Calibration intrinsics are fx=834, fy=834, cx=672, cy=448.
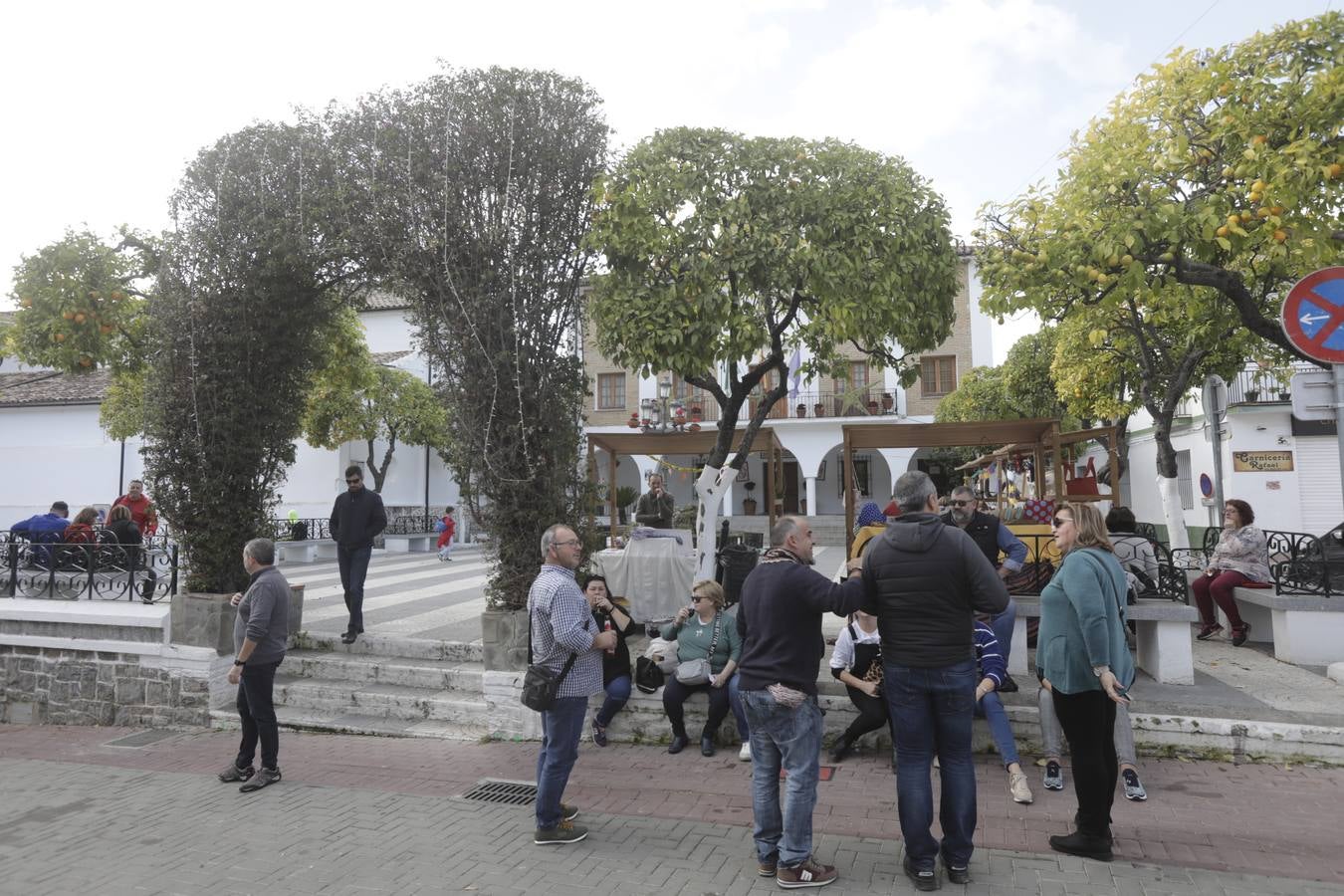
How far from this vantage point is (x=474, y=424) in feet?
22.6

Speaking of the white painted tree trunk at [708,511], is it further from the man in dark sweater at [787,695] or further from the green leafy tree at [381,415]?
the green leafy tree at [381,415]

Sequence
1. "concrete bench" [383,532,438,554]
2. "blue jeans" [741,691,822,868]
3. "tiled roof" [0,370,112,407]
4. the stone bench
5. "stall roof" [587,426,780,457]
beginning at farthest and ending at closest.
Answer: "tiled roof" [0,370,112,407] → "concrete bench" [383,532,438,554] → the stone bench → "stall roof" [587,426,780,457] → "blue jeans" [741,691,822,868]

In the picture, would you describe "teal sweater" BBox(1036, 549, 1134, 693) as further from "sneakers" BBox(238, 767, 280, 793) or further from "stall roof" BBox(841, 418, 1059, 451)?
"stall roof" BBox(841, 418, 1059, 451)

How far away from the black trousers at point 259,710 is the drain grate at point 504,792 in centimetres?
144

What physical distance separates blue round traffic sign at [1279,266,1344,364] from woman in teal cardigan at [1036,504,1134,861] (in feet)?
9.35

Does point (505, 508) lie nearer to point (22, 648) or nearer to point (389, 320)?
point (22, 648)

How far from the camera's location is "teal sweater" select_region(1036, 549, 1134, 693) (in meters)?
3.90

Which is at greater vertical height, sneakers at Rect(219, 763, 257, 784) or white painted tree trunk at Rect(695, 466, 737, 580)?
white painted tree trunk at Rect(695, 466, 737, 580)

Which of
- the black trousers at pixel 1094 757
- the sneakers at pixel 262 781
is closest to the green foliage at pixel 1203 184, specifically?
the black trousers at pixel 1094 757

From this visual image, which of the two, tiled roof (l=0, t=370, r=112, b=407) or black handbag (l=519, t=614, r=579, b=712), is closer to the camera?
black handbag (l=519, t=614, r=579, b=712)

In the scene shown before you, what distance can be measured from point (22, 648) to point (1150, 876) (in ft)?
31.7

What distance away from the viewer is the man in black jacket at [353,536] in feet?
26.1

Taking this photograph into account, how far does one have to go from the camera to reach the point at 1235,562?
7699 mm

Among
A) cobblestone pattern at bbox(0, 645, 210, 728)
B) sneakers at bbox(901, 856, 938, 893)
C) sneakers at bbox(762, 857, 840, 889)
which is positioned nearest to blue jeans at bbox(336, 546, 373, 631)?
cobblestone pattern at bbox(0, 645, 210, 728)
